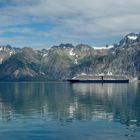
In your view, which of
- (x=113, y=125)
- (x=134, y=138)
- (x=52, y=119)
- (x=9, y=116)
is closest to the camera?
(x=134, y=138)

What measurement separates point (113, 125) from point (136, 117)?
56.6ft

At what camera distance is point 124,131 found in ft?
286

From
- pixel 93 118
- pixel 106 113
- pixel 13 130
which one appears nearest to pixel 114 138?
pixel 13 130

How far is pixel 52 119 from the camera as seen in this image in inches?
4313

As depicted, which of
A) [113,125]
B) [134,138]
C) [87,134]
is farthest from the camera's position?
[113,125]

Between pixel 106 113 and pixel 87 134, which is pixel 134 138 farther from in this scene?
pixel 106 113

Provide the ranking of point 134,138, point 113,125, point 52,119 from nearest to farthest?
point 134,138, point 113,125, point 52,119

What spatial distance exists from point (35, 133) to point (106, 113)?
4304cm

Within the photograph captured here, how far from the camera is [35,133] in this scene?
85.2m

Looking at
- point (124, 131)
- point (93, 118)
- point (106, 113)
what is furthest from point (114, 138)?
point (106, 113)

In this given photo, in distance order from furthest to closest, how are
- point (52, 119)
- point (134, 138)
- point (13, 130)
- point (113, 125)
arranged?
Answer: point (52, 119)
point (113, 125)
point (13, 130)
point (134, 138)

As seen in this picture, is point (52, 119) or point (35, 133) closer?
point (35, 133)

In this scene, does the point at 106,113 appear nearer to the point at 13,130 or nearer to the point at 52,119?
the point at 52,119

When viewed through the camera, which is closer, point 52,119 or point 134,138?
point 134,138
